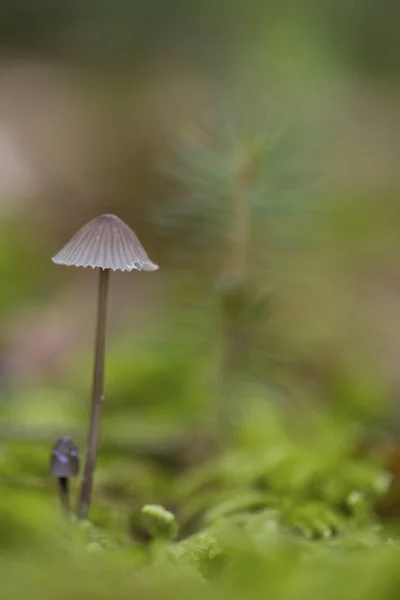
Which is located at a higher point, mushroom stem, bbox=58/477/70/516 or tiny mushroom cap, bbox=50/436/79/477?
tiny mushroom cap, bbox=50/436/79/477

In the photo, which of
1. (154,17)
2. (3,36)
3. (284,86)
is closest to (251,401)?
(284,86)

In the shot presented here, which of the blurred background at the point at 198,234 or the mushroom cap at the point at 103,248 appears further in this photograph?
the blurred background at the point at 198,234

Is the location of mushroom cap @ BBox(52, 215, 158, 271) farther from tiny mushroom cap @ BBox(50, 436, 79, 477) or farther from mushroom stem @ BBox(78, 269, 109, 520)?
tiny mushroom cap @ BBox(50, 436, 79, 477)

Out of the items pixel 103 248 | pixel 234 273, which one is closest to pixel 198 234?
pixel 234 273

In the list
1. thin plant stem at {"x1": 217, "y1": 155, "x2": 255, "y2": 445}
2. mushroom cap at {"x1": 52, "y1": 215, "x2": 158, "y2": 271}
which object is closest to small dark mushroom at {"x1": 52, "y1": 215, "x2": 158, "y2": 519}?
mushroom cap at {"x1": 52, "y1": 215, "x2": 158, "y2": 271}

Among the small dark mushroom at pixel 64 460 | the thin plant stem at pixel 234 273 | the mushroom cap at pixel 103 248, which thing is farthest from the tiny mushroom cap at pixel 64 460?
the thin plant stem at pixel 234 273

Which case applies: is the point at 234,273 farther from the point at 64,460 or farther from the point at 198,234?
the point at 64,460

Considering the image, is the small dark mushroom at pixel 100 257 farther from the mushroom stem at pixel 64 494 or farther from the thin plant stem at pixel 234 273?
the thin plant stem at pixel 234 273
